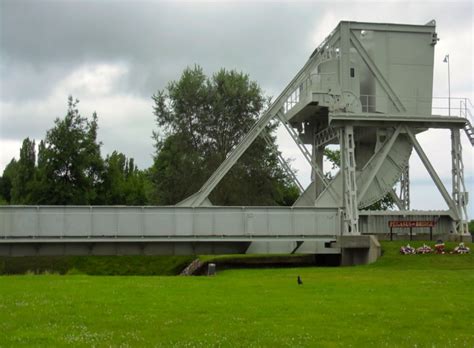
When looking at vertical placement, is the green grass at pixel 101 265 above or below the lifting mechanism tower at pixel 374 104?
below

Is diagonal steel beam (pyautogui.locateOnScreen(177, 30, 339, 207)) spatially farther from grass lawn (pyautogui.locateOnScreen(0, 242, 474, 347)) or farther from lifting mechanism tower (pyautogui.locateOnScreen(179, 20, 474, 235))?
grass lawn (pyautogui.locateOnScreen(0, 242, 474, 347))

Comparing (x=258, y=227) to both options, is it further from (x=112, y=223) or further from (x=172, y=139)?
(x=172, y=139)

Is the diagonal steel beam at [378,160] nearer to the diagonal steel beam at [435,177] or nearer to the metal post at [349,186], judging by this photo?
the diagonal steel beam at [435,177]

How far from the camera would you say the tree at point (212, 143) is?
59375 mm

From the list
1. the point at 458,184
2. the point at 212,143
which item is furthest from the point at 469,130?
the point at 212,143

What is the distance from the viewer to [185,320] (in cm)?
1398

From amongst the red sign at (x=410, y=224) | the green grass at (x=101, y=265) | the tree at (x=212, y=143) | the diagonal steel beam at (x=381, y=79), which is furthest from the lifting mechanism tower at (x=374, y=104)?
the tree at (x=212, y=143)

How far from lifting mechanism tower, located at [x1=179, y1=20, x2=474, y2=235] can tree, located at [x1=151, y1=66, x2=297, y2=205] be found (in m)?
16.0

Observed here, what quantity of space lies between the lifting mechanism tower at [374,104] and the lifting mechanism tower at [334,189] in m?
0.07

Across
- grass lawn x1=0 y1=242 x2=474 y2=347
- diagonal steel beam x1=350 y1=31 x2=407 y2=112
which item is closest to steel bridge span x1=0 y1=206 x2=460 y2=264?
diagonal steel beam x1=350 y1=31 x2=407 y2=112

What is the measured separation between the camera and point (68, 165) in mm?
56469

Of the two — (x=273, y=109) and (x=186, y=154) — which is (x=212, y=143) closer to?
(x=186, y=154)

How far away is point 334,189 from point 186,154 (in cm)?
2177

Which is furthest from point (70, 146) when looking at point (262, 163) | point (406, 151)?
point (406, 151)
